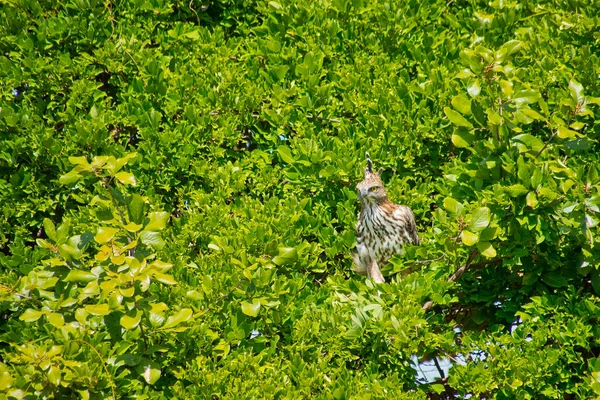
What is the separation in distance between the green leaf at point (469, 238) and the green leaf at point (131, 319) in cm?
181

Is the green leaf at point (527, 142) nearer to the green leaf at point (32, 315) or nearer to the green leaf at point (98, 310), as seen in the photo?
the green leaf at point (98, 310)

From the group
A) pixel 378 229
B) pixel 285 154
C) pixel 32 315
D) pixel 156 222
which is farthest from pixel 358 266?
pixel 32 315

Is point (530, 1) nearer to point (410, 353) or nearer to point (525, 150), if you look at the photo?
point (525, 150)

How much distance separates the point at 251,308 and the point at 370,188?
1.56m

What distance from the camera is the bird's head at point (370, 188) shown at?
606 centimetres

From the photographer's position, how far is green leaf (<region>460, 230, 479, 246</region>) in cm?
469

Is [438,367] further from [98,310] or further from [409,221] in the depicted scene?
[98,310]

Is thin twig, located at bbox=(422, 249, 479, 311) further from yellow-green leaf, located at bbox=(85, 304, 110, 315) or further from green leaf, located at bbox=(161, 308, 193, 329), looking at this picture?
yellow-green leaf, located at bbox=(85, 304, 110, 315)

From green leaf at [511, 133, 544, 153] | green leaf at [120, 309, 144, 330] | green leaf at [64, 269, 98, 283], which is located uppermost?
green leaf at [511, 133, 544, 153]

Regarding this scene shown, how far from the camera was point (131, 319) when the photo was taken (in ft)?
14.6

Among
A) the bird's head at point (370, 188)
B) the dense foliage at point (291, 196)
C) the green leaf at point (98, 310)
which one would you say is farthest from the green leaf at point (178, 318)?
the bird's head at point (370, 188)

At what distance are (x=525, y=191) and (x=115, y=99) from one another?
3.62 meters

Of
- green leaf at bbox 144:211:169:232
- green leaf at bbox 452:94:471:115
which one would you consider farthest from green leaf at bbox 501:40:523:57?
green leaf at bbox 144:211:169:232

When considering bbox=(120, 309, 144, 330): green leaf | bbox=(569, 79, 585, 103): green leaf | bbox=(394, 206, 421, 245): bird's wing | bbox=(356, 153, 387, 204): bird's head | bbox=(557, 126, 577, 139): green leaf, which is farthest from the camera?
bbox=(394, 206, 421, 245): bird's wing
